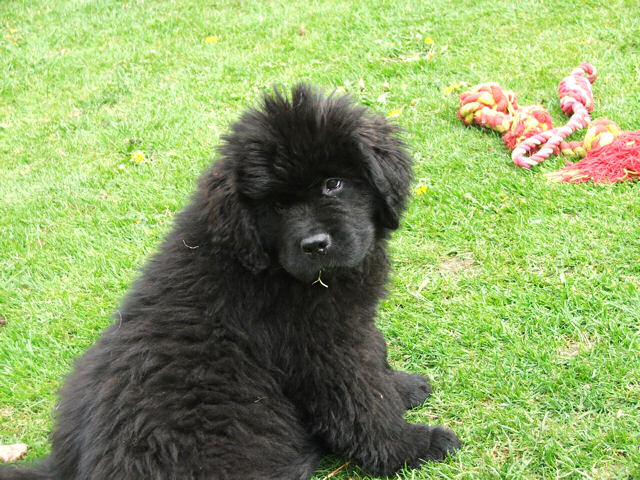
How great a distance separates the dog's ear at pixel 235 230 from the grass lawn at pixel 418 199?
40.4 inches

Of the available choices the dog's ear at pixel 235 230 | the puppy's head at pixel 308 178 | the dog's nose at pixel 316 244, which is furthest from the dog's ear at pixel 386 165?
the dog's ear at pixel 235 230

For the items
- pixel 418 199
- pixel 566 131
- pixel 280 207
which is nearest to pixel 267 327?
pixel 280 207

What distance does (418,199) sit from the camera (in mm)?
4512

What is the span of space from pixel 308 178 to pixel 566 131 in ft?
9.11

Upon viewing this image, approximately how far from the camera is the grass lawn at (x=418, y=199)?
3033 millimetres

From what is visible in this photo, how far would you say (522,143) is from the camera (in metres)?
4.62

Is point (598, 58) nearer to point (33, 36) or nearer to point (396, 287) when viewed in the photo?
point (396, 287)

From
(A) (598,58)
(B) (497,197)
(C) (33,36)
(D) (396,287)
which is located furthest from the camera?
(C) (33,36)

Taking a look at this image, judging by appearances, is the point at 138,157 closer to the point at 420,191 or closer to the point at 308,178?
the point at 420,191

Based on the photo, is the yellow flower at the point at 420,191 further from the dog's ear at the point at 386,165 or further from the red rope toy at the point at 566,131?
the dog's ear at the point at 386,165

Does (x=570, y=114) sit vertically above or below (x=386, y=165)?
below

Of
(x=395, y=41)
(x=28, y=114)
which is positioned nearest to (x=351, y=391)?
(x=395, y=41)

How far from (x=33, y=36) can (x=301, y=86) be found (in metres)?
7.18

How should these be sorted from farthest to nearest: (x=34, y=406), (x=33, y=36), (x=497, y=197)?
(x=33, y=36) < (x=497, y=197) < (x=34, y=406)
